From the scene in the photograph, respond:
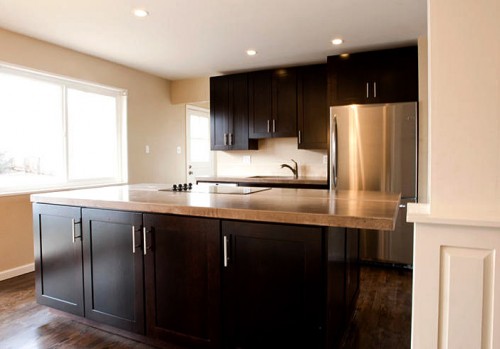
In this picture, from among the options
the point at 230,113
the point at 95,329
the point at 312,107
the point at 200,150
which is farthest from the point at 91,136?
the point at 312,107

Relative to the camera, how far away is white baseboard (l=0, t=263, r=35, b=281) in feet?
10.7

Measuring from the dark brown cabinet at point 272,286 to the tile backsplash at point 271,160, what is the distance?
2.97 m

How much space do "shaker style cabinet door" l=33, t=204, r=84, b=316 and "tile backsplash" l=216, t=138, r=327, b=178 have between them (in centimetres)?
294

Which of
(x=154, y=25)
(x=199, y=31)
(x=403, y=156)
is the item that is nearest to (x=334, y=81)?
(x=403, y=156)

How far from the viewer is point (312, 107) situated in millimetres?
4145

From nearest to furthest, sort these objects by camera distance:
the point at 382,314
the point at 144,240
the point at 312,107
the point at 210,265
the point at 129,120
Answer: the point at 210,265
the point at 144,240
the point at 382,314
the point at 312,107
the point at 129,120

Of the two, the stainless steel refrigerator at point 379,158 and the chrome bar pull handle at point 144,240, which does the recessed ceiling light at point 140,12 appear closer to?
the chrome bar pull handle at point 144,240

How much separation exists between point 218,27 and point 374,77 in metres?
1.78

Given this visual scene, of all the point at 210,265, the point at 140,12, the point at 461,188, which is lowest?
the point at 210,265

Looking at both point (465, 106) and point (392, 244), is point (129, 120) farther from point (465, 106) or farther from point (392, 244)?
point (465, 106)

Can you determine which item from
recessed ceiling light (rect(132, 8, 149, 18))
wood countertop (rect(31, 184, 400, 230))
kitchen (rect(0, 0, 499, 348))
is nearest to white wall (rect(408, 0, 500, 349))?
kitchen (rect(0, 0, 499, 348))

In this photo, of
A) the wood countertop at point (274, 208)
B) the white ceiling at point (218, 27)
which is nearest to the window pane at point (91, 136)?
the white ceiling at point (218, 27)

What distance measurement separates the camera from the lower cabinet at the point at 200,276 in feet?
5.12

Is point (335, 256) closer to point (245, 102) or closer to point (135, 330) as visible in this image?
point (135, 330)
